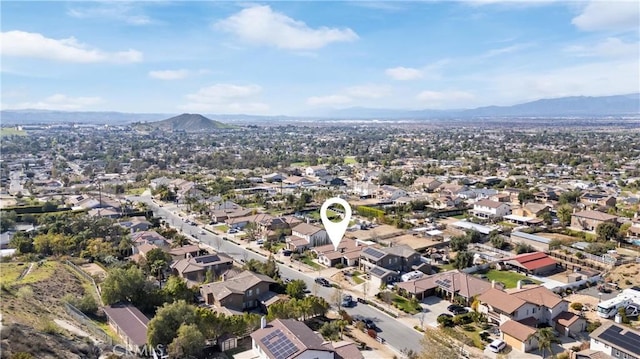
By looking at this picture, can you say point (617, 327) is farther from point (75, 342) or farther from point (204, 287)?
point (75, 342)

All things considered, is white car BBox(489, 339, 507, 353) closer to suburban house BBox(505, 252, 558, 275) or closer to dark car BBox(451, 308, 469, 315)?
dark car BBox(451, 308, 469, 315)

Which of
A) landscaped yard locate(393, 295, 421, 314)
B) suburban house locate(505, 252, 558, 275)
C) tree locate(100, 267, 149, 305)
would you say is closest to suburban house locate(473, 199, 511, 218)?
suburban house locate(505, 252, 558, 275)

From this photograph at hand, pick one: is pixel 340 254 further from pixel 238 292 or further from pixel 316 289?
pixel 238 292

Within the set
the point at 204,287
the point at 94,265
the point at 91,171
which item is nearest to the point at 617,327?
the point at 204,287

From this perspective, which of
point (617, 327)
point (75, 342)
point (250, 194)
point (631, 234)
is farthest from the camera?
point (250, 194)

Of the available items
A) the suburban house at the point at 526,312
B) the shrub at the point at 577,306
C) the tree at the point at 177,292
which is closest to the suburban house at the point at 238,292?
the tree at the point at 177,292
